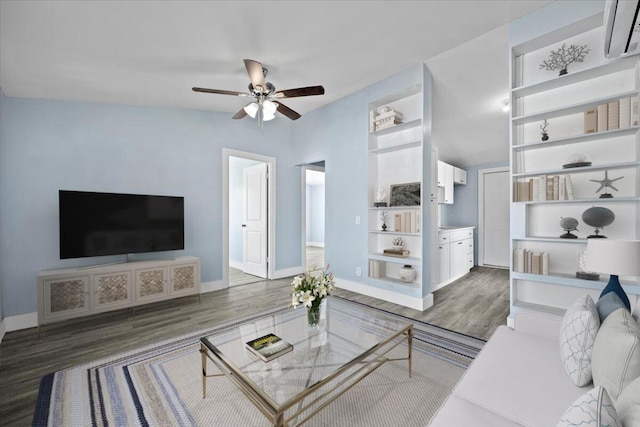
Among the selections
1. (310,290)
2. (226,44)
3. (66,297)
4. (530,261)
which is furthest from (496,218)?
(66,297)

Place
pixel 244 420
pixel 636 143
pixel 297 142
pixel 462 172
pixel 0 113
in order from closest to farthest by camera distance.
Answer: pixel 244 420 → pixel 636 143 → pixel 0 113 → pixel 297 142 → pixel 462 172

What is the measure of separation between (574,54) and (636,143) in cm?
Result: 95

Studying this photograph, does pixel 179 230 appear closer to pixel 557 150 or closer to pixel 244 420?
pixel 244 420

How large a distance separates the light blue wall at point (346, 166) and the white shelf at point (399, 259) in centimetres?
20

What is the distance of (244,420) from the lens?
4.99 feet

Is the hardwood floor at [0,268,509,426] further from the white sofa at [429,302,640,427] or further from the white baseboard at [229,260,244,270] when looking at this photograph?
the white baseboard at [229,260,244,270]

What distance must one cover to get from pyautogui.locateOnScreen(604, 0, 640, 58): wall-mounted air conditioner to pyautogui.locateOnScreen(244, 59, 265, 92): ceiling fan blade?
2.24m

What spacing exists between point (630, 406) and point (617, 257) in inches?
48.7

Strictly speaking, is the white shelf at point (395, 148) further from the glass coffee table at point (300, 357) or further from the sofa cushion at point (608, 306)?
the sofa cushion at point (608, 306)

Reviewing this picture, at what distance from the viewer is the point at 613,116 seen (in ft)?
6.97

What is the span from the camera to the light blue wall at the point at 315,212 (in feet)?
33.3

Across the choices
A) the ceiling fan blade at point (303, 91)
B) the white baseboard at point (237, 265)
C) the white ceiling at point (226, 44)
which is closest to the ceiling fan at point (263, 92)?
the ceiling fan blade at point (303, 91)

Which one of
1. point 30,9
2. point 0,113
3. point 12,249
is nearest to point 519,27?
point 30,9

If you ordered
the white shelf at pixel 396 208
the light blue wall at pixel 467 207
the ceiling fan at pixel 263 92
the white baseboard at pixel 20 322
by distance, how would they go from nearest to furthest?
the ceiling fan at pixel 263 92
the white baseboard at pixel 20 322
the white shelf at pixel 396 208
the light blue wall at pixel 467 207
